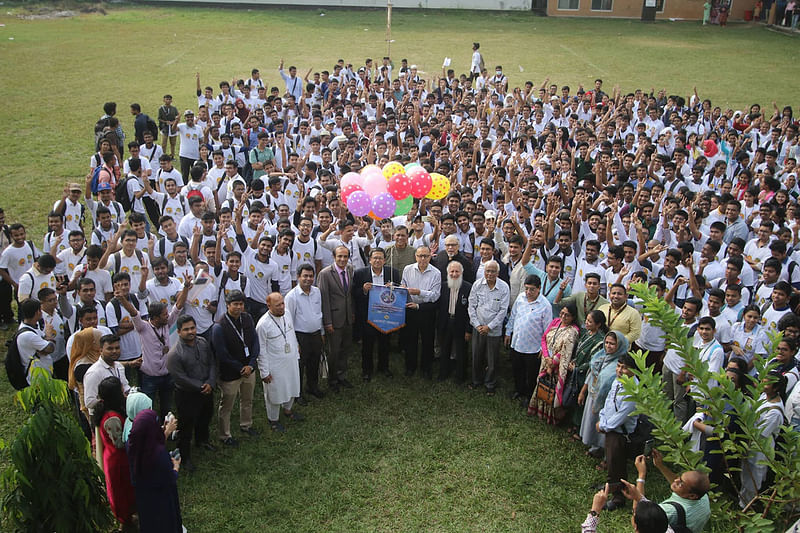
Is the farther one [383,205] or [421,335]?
[421,335]

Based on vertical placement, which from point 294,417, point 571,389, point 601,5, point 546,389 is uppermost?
point 601,5

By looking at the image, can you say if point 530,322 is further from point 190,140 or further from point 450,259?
point 190,140

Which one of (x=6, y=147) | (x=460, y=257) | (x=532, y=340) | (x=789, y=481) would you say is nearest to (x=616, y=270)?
(x=532, y=340)

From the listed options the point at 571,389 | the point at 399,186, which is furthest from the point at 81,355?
the point at 571,389

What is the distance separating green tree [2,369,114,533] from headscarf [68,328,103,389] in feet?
5.14

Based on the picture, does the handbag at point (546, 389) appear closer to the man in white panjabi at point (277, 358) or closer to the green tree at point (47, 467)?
the man in white panjabi at point (277, 358)

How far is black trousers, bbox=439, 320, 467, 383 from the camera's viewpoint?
818 centimetres

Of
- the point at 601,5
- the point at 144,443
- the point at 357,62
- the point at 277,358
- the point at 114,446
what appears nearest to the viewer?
the point at 144,443

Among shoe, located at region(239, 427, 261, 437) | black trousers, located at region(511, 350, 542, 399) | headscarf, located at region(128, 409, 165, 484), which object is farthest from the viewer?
black trousers, located at region(511, 350, 542, 399)

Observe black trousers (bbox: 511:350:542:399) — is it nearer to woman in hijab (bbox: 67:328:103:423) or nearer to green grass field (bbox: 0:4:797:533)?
green grass field (bbox: 0:4:797:533)

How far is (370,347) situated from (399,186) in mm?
2171

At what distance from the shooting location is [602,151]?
12.4m

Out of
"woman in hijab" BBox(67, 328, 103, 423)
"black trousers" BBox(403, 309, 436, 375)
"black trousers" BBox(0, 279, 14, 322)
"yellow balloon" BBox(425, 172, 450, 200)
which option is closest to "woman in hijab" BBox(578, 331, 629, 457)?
"black trousers" BBox(403, 309, 436, 375)

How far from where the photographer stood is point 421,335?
8453 mm
